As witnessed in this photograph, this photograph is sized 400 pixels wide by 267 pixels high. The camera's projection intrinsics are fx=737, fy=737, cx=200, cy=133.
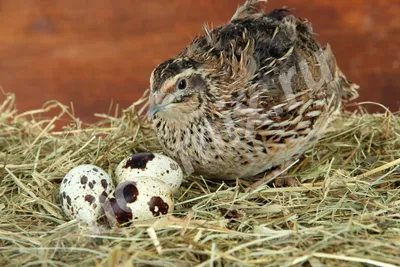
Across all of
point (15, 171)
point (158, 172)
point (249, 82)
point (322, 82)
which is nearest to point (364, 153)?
point (322, 82)

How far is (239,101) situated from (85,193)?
60cm

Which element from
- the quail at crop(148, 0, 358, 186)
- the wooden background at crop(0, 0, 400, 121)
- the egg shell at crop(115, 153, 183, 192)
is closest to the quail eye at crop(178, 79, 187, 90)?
the quail at crop(148, 0, 358, 186)

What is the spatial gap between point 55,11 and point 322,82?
1.45 m

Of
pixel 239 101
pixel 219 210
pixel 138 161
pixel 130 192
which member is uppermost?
pixel 239 101

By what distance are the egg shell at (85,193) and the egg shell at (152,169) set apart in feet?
0.23

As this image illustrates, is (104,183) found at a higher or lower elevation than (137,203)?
higher

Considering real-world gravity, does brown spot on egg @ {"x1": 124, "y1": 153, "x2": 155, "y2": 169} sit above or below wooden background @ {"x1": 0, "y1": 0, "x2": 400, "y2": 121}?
below

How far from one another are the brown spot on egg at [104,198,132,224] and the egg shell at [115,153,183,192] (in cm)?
17

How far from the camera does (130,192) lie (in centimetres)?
222

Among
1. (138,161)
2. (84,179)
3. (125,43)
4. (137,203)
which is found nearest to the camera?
(137,203)

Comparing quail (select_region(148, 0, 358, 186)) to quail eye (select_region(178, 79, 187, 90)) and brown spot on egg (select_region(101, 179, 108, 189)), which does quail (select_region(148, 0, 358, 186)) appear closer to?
quail eye (select_region(178, 79, 187, 90))

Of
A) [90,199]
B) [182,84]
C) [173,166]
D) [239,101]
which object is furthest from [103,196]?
[239,101]

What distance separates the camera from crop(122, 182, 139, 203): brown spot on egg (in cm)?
221

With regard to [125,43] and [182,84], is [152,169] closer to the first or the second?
[182,84]
